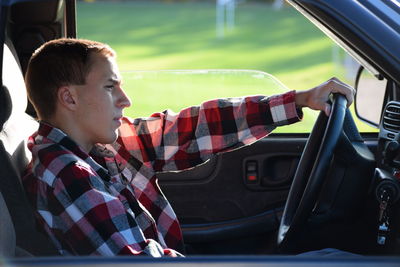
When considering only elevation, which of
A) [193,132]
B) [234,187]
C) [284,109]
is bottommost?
[234,187]

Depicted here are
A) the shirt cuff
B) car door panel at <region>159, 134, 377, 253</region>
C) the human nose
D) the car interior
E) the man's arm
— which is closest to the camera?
the car interior

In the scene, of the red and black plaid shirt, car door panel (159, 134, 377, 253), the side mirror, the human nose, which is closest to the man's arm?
the red and black plaid shirt

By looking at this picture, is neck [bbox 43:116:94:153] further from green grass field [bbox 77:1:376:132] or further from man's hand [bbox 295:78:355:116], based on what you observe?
green grass field [bbox 77:1:376:132]

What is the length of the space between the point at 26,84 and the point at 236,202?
3.51ft

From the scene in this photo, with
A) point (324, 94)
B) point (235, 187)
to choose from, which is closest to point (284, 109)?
point (324, 94)

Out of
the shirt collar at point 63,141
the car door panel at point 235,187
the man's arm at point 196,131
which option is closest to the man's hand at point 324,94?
the man's arm at point 196,131

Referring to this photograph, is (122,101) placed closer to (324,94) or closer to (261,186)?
(324,94)

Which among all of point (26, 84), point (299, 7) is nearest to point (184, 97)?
point (26, 84)

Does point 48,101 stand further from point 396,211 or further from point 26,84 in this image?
point 396,211

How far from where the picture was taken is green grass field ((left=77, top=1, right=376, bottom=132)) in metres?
15.5

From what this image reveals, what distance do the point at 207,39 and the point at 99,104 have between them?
1838cm

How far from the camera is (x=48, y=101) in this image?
6.70ft

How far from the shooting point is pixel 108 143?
2092 mm

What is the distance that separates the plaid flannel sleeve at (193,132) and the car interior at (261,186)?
8.4 inches
